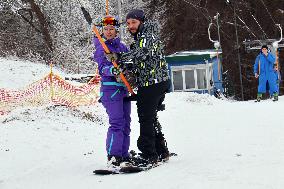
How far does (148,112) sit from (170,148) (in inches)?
57.6

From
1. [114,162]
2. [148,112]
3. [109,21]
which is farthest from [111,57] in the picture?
[114,162]

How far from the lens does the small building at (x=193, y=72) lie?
20.9m

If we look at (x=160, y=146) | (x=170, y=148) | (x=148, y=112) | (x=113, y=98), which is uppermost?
(x=113, y=98)

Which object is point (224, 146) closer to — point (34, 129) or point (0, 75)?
point (34, 129)

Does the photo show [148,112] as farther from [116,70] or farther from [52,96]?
[52,96]

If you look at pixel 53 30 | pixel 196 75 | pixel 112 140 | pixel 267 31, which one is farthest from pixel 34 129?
pixel 267 31

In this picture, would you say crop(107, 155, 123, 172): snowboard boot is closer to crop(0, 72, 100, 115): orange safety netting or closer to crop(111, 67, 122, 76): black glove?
crop(111, 67, 122, 76): black glove

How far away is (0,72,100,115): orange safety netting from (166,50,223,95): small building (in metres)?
4.90

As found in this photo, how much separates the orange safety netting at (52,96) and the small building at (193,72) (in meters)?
4.90

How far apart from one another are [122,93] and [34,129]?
125 inches

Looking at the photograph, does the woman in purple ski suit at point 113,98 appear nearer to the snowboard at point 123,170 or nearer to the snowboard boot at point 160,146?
the snowboard at point 123,170

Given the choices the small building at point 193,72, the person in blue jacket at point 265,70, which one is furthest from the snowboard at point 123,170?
the small building at point 193,72

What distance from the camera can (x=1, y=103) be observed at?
13648 mm

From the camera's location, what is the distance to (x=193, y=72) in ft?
69.3
